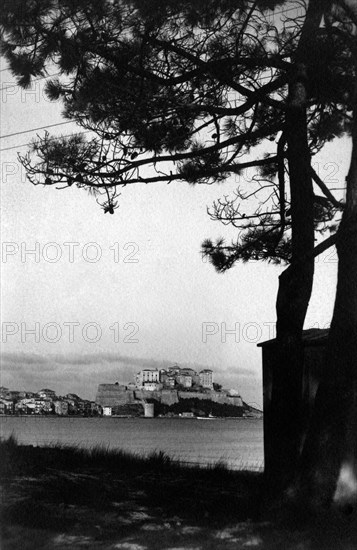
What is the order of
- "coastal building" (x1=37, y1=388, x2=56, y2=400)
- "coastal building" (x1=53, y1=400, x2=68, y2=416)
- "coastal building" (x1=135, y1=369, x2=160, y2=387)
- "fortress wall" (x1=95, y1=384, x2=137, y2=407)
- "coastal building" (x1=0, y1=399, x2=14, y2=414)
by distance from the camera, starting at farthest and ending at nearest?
"fortress wall" (x1=95, y1=384, x2=137, y2=407), "coastal building" (x1=53, y1=400, x2=68, y2=416), "coastal building" (x1=135, y1=369, x2=160, y2=387), "coastal building" (x1=37, y1=388, x2=56, y2=400), "coastal building" (x1=0, y1=399, x2=14, y2=414)

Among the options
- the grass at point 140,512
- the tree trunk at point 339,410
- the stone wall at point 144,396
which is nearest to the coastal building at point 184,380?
the stone wall at point 144,396

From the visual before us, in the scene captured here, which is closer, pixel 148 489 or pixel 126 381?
pixel 126 381

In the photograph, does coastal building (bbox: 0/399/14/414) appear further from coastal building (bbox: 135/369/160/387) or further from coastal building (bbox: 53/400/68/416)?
coastal building (bbox: 135/369/160/387)

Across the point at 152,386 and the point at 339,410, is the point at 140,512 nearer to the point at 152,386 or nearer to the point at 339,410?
the point at 152,386

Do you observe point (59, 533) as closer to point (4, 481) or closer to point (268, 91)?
point (4, 481)

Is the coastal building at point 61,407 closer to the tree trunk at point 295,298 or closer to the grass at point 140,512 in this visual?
the grass at point 140,512

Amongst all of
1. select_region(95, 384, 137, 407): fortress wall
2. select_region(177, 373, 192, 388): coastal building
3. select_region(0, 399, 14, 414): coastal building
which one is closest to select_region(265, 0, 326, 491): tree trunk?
select_region(177, 373, 192, 388): coastal building

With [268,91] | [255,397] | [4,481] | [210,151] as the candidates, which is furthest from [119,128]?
[4,481]
